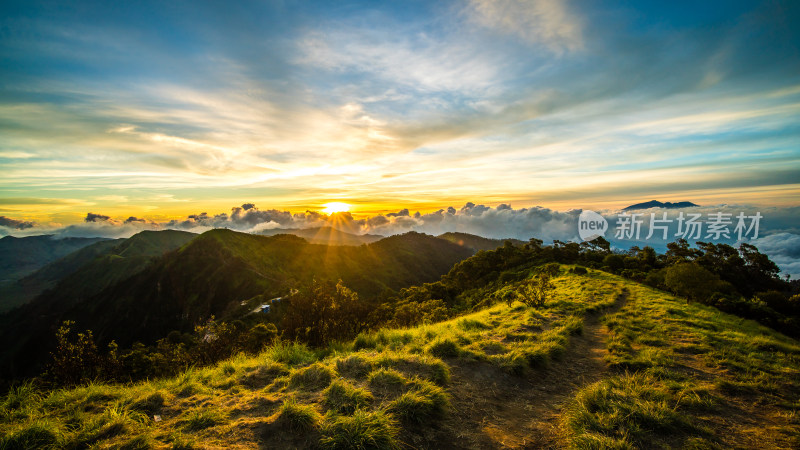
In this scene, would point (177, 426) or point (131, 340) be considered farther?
point (131, 340)

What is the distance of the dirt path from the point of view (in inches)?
237

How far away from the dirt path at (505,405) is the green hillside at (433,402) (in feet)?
0.11

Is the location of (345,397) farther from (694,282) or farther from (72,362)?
(694,282)

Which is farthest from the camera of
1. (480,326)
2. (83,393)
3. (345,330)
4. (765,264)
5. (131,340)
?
(131,340)

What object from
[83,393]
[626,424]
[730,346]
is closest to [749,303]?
[730,346]

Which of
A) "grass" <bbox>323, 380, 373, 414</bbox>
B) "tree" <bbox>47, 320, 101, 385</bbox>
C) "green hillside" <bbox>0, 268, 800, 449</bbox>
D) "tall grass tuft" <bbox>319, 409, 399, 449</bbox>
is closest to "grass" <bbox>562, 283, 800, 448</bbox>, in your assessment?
→ "green hillside" <bbox>0, 268, 800, 449</bbox>

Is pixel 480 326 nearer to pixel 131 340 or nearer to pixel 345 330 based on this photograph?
pixel 345 330

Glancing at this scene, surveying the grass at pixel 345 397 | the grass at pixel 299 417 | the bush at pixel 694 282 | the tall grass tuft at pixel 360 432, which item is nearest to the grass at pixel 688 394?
the tall grass tuft at pixel 360 432

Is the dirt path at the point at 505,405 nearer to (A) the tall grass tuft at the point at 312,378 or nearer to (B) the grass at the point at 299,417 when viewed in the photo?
(B) the grass at the point at 299,417

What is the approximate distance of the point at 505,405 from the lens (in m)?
7.49

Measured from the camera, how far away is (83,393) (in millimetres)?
7188

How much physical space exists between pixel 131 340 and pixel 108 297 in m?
64.7

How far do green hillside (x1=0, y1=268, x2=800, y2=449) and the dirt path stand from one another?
1.3 inches

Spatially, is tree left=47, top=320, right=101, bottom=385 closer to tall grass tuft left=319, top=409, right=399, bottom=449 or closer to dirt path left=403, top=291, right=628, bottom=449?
tall grass tuft left=319, top=409, right=399, bottom=449
